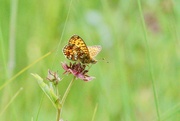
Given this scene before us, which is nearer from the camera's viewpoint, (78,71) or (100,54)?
(78,71)

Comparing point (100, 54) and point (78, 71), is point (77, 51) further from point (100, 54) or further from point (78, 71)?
point (100, 54)

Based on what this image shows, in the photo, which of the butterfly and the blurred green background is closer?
the butterfly

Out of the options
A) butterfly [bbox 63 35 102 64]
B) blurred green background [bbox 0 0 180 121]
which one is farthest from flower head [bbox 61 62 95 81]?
blurred green background [bbox 0 0 180 121]

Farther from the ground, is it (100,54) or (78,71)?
(78,71)

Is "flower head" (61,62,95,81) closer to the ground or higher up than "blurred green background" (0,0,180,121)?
higher up

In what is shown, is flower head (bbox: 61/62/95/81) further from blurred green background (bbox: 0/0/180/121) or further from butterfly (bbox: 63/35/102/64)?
blurred green background (bbox: 0/0/180/121)

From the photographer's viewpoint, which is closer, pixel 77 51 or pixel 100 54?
pixel 77 51

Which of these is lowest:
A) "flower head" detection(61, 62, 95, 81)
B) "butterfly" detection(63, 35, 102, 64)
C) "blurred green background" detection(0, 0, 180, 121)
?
"blurred green background" detection(0, 0, 180, 121)

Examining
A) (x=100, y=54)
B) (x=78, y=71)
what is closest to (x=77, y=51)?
(x=78, y=71)

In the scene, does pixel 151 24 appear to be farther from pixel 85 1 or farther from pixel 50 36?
pixel 50 36
